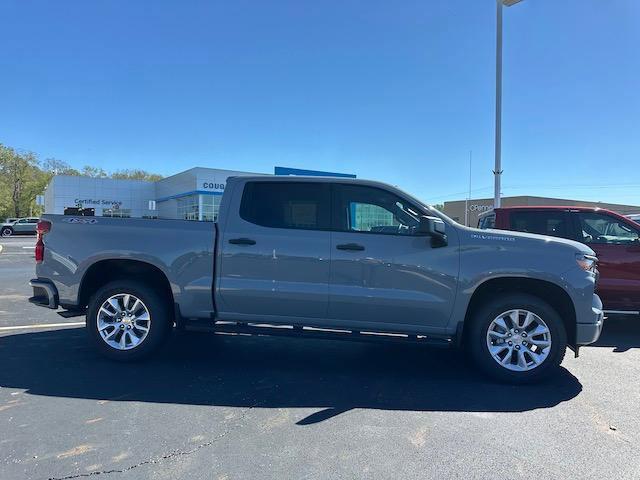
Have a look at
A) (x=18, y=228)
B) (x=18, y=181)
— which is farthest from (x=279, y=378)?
(x=18, y=181)

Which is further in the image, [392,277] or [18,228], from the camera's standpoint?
[18,228]

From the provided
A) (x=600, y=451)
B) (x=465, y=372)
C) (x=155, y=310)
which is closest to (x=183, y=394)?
(x=155, y=310)

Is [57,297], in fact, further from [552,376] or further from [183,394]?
[552,376]

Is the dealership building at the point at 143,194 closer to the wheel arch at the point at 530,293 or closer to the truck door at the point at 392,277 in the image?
the truck door at the point at 392,277

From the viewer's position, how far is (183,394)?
13.7 ft

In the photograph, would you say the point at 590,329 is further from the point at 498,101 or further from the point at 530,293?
the point at 498,101

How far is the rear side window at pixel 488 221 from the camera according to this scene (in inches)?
301

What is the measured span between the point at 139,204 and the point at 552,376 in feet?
179

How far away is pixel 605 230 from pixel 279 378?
5.56 m

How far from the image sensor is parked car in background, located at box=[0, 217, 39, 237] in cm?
4369

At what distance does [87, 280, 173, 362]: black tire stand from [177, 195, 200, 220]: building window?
35.0 metres

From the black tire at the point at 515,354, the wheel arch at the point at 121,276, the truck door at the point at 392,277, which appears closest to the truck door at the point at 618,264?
the black tire at the point at 515,354

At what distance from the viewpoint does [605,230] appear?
7.08 metres

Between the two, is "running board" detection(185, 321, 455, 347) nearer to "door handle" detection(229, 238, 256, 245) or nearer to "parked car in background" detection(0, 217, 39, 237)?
"door handle" detection(229, 238, 256, 245)
